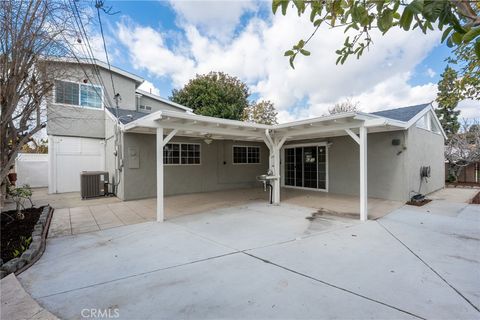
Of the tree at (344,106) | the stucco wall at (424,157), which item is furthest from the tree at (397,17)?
the tree at (344,106)

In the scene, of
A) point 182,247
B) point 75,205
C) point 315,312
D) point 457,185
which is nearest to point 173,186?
point 75,205

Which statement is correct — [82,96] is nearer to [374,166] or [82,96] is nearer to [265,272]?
[265,272]

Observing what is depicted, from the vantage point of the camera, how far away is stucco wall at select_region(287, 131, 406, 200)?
7809 mm

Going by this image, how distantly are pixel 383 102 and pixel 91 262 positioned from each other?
2175 cm

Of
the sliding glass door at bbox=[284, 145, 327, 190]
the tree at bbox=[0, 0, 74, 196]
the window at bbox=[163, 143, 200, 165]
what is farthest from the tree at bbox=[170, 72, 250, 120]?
the tree at bbox=[0, 0, 74, 196]

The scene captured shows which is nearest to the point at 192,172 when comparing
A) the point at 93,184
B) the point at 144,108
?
the point at 93,184

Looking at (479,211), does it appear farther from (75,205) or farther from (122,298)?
(75,205)

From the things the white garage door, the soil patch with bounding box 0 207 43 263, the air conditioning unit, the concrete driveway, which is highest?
the white garage door

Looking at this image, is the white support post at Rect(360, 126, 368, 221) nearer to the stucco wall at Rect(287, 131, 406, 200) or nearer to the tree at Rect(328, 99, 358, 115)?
the stucco wall at Rect(287, 131, 406, 200)

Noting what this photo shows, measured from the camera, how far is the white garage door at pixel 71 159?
33.1 ft

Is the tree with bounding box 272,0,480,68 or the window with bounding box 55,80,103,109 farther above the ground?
the window with bounding box 55,80,103,109

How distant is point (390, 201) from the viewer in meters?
7.82

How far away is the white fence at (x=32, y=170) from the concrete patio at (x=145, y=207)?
512 cm

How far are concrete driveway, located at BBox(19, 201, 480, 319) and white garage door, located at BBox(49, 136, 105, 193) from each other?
23.1 feet
